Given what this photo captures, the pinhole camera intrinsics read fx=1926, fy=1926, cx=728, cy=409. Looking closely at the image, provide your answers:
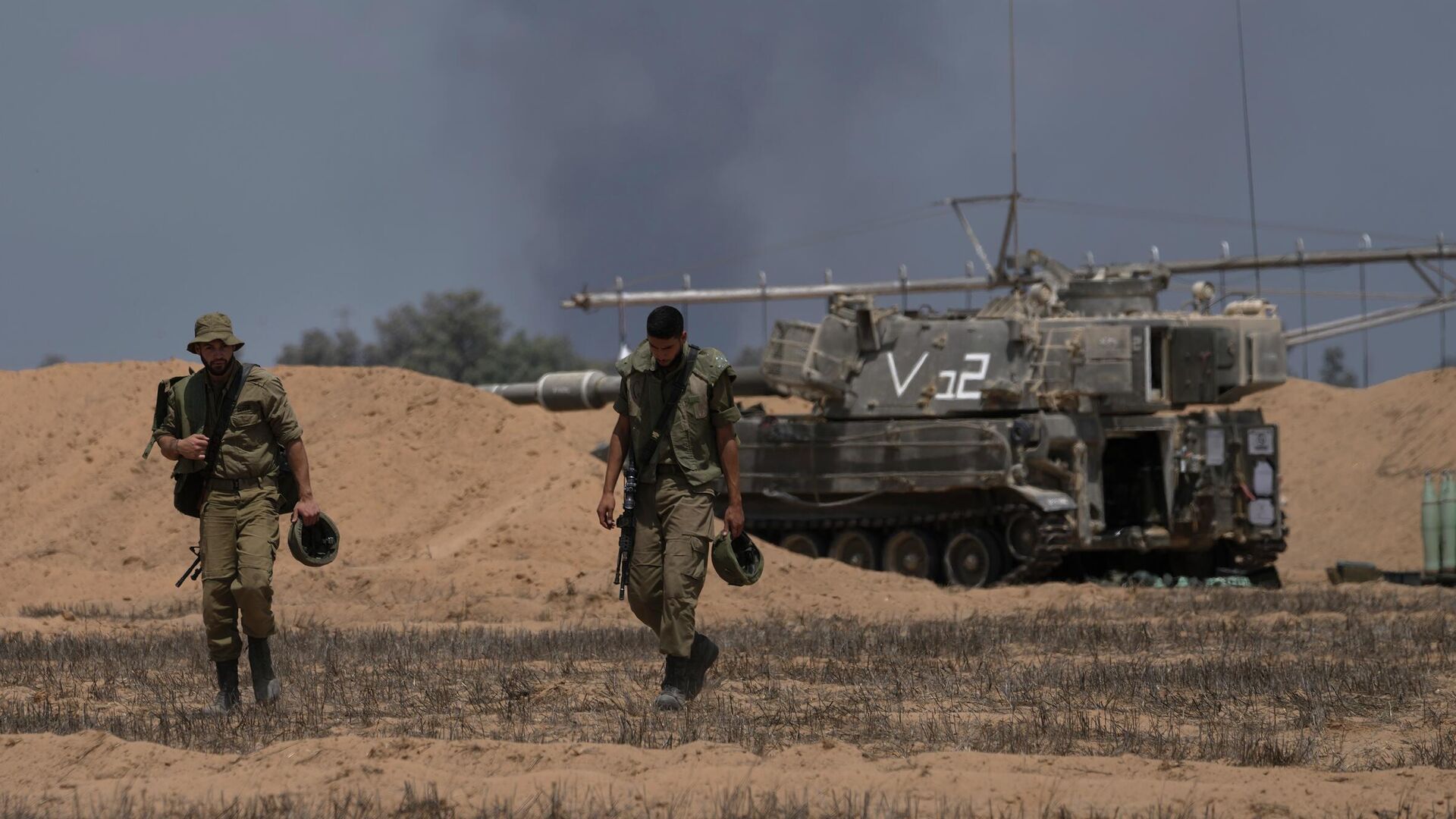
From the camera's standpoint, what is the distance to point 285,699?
28.8 feet

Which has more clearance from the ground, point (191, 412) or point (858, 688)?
Result: point (191, 412)

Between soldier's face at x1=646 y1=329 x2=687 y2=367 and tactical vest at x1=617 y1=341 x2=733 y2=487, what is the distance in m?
0.05

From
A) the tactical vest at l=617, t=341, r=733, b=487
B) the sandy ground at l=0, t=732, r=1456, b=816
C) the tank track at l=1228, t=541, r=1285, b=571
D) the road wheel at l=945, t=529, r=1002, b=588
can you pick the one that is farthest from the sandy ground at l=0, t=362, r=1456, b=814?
the tank track at l=1228, t=541, r=1285, b=571

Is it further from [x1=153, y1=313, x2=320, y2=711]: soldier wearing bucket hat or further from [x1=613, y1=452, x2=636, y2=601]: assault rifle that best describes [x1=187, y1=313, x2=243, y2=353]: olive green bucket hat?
[x1=613, y1=452, x2=636, y2=601]: assault rifle

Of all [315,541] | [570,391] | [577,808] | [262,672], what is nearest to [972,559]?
[570,391]

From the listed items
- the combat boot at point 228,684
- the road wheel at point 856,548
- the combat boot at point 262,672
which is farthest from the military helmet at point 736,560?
the road wheel at point 856,548

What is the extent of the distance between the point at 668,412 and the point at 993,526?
11.2 m

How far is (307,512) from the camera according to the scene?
832 centimetres

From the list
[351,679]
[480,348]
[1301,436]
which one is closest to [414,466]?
[351,679]

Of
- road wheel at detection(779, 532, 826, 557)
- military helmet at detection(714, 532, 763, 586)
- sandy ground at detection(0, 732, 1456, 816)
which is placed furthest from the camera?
road wheel at detection(779, 532, 826, 557)

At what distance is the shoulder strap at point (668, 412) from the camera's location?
8.38 m

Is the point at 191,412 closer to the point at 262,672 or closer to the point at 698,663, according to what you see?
the point at 262,672

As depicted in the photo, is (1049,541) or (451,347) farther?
(451,347)

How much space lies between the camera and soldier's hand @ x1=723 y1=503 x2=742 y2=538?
843cm
